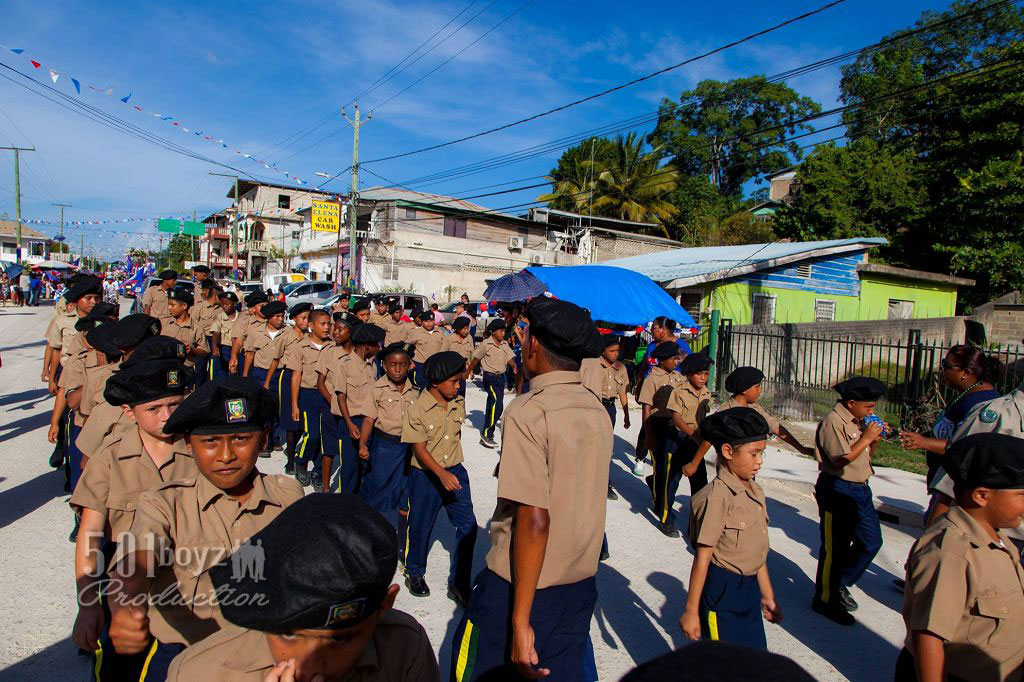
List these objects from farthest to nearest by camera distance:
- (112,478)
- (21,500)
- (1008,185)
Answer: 1. (1008,185)
2. (21,500)
3. (112,478)

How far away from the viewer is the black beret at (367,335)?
6.09 meters

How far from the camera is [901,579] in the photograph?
5270 millimetres

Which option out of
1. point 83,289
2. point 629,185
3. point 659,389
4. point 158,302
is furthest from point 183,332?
point 629,185

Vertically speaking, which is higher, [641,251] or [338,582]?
[641,251]

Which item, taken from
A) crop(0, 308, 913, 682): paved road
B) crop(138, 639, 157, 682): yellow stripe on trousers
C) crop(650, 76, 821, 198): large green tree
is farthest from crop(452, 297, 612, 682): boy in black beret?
crop(650, 76, 821, 198): large green tree

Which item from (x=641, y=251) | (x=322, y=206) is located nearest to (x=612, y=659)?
(x=322, y=206)

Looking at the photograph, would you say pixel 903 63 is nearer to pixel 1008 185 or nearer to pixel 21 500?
pixel 1008 185

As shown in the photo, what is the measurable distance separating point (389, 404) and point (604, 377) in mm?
2953

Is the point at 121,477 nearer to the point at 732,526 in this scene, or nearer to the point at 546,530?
the point at 546,530

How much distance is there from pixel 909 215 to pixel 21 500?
29.3 m

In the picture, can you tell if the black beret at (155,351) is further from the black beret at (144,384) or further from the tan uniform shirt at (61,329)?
the tan uniform shirt at (61,329)

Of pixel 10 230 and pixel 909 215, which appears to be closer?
pixel 909 215

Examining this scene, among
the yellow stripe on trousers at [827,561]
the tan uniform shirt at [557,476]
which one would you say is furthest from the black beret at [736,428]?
the yellow stripe on trousers at [827,561]

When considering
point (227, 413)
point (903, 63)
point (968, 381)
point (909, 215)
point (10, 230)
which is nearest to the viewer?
point (227, 413)
